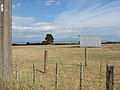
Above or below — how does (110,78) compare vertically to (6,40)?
below

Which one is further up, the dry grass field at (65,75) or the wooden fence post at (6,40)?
the wooden fence post at (6,40)

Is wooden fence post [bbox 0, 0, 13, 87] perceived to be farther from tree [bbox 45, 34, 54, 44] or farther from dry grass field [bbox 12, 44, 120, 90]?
tree [bbox 45, 34, 54, 44]

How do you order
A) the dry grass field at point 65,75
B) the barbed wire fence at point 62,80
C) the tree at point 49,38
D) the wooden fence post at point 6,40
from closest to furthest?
the barbed wire fence at point 62,80
the wooden fence post at point 6,40
the dry grass field at point 65,75
the tree at point 49,38

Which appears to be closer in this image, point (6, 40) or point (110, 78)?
point (110, 78)

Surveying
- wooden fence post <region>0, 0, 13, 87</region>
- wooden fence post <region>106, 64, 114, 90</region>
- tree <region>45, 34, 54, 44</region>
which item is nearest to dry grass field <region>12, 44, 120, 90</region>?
wooden fence post <region>0, 0, 13, 87</region>

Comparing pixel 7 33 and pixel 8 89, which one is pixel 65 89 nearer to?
pixel 8 89

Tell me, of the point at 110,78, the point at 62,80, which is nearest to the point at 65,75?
the point at 62,80

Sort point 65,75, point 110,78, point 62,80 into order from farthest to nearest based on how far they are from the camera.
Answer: point 65,75 < point 62,80 < point 110,78

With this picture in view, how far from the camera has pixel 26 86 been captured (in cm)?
717

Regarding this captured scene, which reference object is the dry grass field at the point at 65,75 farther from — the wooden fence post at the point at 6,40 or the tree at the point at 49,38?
the tree at the point at 49,38

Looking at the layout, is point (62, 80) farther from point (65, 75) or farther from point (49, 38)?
point (49, 38)

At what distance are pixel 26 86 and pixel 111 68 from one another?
7.26 feet

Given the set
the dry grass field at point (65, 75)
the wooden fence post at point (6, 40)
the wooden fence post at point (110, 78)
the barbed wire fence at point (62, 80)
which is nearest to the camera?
the wooden fence post at point (110, 78)

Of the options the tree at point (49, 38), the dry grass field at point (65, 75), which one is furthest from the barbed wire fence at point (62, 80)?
the tree at point (49, 38)
